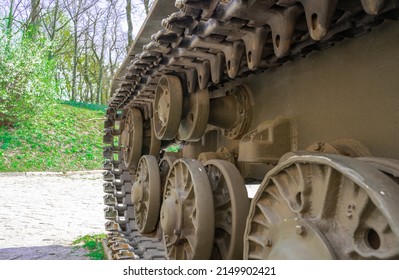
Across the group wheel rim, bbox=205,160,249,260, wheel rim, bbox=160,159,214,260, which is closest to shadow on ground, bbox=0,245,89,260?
wheel rim, bbox=160,159,214,260

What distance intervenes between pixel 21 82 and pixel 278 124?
14.1 m

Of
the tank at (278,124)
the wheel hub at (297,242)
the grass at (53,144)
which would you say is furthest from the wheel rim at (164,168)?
the grass at (53,144)

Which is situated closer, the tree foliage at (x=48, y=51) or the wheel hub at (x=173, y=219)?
the wheel hub at (x=173, y=219)

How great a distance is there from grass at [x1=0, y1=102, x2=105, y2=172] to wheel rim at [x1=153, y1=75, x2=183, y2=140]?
11.0m

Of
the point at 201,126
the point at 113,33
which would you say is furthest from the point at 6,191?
the point at 113,33

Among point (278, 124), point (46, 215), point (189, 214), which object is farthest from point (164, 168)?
point (46, 215)

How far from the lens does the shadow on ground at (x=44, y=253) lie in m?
4.43

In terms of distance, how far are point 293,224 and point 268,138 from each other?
0.89 meters

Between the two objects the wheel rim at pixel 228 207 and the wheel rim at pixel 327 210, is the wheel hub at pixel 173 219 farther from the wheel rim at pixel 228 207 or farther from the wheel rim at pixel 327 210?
the wheel rim at pixel 327 210

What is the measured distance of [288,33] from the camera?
1.40m

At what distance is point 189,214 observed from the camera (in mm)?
2545

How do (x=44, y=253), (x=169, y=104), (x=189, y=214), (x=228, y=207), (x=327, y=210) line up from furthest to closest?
(x=44, y=253), (x=169, y=104), (x=189, y=214), (x=228, y=207), (x=327, y=210)

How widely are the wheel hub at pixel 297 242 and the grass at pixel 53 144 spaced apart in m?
12.6

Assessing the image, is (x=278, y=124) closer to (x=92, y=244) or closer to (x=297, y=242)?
(x=297, y=242)
